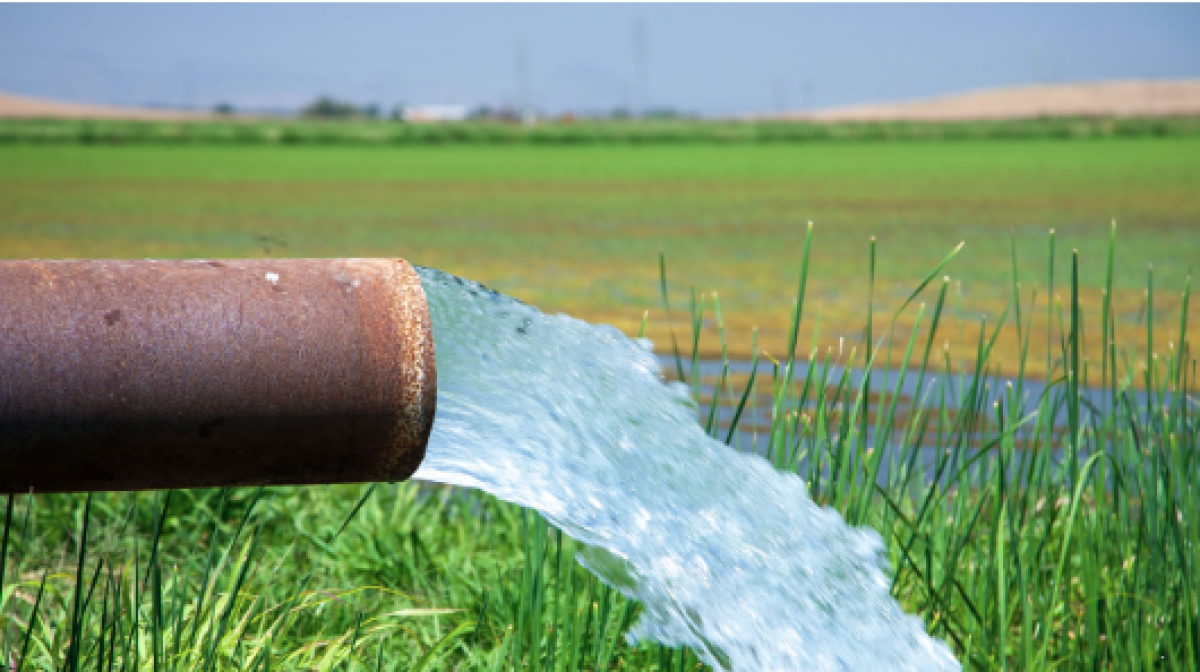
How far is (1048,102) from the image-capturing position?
2324 inches

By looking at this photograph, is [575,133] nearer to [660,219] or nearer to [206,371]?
[660,219]

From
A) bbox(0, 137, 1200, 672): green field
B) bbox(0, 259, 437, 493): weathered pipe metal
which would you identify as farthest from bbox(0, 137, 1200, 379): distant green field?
bbox(0, 259, 437, 493): weathered pipe metal

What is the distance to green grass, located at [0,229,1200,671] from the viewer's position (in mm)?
1487

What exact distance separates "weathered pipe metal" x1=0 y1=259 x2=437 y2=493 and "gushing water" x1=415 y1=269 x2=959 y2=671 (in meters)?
0.18

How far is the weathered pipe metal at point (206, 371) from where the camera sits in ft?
2.84

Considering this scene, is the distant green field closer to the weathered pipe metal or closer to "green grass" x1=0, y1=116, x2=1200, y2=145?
the weathered pipe metal

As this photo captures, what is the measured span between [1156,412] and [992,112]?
6055cm

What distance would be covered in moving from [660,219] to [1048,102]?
54.0 m

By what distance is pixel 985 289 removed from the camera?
21.0 ft

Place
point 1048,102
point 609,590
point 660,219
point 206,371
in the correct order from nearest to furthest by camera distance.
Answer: point 206,371 < point 609,590 < point 660,219 < point 1048,102

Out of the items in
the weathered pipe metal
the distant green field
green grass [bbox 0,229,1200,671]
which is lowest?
the distant green field

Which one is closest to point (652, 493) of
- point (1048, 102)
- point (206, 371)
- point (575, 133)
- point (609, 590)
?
point (609, 590)

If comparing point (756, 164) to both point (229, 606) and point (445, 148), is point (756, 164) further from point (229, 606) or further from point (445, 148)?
point (229, 606)

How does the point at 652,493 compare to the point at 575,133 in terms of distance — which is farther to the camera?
the point at 575,133
